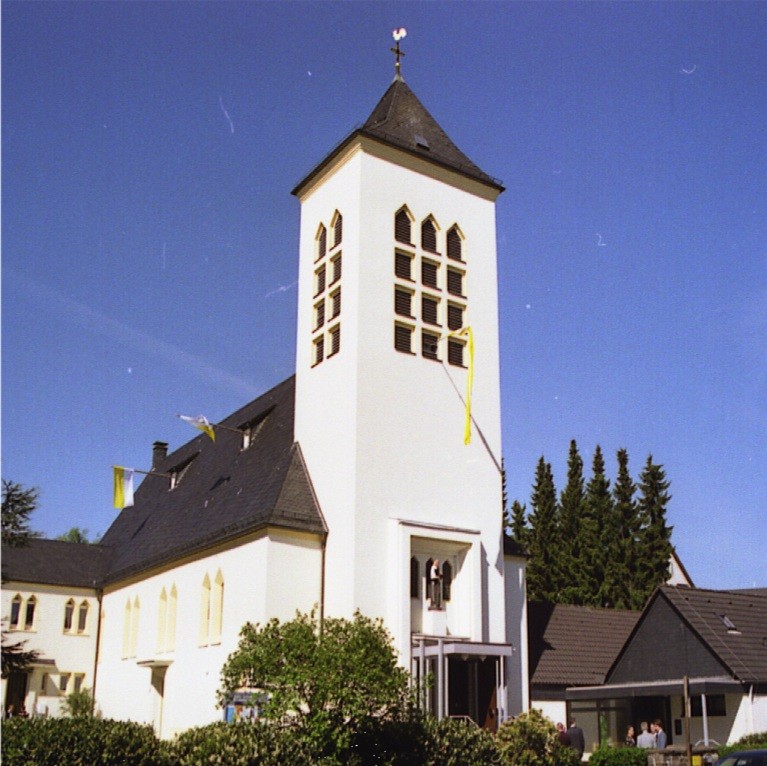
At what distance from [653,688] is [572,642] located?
4530 millimetres

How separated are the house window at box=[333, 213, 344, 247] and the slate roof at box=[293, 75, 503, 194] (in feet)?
7.63

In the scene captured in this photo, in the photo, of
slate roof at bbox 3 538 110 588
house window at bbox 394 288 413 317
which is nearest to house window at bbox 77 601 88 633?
slate roof at bbox 3 538 110 588

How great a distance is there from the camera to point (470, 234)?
37.3 meters

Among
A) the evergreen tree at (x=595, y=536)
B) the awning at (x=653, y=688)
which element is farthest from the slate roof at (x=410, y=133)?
the evergreen tree at (x=595, y=536)

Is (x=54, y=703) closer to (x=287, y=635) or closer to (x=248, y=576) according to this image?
(x=248, y=576)

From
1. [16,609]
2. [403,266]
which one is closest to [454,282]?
[403,266]

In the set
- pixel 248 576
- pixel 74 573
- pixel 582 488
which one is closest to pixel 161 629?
pixel 248 576

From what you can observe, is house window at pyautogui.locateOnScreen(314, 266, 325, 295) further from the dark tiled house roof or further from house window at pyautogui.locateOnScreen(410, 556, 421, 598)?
house window at pyautogui.locateOnScreen(410, 556, 421, 598)

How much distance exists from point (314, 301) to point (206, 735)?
19.8 m

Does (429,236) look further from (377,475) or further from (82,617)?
(82,617)

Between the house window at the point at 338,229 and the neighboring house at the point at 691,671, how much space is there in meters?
17.3

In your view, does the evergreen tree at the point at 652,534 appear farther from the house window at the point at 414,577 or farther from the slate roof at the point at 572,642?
the house window at the point at 414,577

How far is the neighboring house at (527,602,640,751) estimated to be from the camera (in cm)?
3484

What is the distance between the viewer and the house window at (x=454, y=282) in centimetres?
3609
